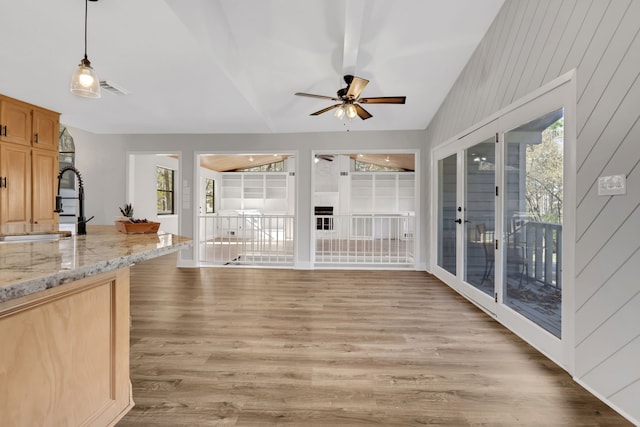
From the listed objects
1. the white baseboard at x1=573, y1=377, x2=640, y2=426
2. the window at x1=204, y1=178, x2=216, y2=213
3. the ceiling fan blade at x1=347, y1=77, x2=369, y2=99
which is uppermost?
the ceiling fan blade at x1=347, y1=77, x2=369, y2=99

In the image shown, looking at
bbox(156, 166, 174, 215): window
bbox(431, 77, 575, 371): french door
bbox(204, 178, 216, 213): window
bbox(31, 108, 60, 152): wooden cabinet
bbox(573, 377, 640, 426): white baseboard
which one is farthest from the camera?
bbox(204, 178, 216, 213): window

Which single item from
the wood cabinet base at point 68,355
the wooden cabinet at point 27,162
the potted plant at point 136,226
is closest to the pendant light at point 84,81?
the potted plant at point 136,226

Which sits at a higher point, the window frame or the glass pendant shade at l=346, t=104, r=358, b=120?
the glass pendant shade at l=346, t=104, r=358, b=120

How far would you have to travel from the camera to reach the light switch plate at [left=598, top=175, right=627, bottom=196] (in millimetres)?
1644

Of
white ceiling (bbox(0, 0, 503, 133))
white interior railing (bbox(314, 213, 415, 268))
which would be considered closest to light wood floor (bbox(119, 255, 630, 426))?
white interior railing (bbox(314, 213, 415, 268))

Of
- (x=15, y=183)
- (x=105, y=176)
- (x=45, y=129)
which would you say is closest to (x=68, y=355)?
(x=15, y=183)

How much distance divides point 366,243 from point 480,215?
573 centimetres

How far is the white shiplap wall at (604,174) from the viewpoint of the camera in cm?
160

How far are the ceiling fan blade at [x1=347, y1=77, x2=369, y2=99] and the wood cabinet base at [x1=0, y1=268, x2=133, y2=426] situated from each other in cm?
266

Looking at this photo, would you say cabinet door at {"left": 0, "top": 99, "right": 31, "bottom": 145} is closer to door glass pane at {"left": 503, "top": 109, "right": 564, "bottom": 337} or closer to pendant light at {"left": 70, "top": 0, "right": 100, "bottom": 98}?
pendant light at {"left": 70, "top": 0, "right": 100, "bottom": 98}

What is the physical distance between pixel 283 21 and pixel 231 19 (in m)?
0.52

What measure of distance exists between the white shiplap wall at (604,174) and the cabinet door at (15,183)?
574cm

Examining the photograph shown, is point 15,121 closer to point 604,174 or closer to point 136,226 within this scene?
point 136,226

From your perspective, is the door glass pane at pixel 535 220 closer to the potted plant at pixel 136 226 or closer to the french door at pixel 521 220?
the french door at pixel 521 220
